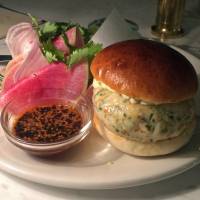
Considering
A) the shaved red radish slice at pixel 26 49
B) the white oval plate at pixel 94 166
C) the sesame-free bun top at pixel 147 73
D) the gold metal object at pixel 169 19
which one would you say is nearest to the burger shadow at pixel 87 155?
the white oval plate at pixel 94 166

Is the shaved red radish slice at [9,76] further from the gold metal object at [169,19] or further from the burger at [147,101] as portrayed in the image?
the gold metal object at [169,19]

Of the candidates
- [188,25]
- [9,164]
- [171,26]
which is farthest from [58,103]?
[188,25]

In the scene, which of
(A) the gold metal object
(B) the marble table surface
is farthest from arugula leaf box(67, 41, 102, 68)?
(A) the gold metal object

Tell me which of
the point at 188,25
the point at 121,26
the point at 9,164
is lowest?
the point at 188,25

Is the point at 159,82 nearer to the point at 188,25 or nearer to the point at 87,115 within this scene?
the point at 87,115

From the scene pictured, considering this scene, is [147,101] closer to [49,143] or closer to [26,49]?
[49,143]

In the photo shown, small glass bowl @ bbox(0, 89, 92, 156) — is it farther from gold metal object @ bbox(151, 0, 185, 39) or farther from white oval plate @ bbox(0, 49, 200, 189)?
gold metal object @ bbox(151, 0, 185, 39)

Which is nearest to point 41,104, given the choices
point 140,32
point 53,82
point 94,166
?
point 53,82
